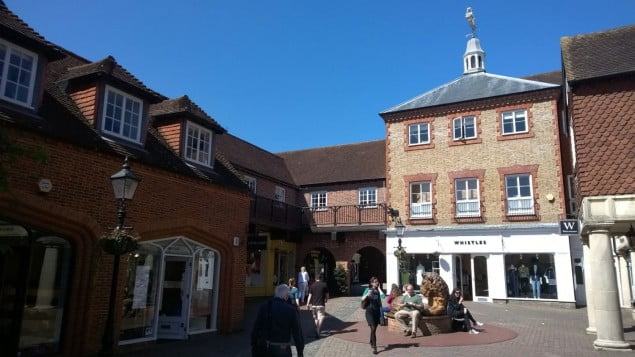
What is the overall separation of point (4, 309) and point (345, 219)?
1851 centimetres

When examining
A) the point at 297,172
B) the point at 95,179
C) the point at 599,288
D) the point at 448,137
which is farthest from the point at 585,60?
the point at 297,172

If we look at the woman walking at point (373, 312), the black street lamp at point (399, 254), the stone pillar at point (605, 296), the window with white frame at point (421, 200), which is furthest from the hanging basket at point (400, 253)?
the stone pillar at point (605, 296)

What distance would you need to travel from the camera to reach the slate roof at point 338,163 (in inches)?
1055

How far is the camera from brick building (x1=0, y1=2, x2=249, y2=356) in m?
8.49

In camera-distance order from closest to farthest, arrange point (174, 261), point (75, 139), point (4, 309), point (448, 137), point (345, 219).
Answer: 1. point (4, 309)
2. point (75, 139)
3. point (174, 261)
4. point (448, 137)
5. point (345, 219)

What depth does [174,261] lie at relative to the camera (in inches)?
479

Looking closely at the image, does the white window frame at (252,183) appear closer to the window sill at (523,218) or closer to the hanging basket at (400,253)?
the hanging basket at (400,253)

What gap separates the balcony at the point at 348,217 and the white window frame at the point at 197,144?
1194cm

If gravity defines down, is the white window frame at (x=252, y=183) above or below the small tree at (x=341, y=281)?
above

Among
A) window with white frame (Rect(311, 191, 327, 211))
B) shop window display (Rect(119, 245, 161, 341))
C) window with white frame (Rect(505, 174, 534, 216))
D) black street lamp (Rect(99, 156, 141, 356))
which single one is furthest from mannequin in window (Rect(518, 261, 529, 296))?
black street lamp (Rect(99, 156, 141, 356))

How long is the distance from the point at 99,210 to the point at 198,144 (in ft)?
15.1

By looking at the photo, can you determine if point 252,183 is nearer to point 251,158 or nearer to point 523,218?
point 251,158

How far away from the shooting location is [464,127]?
2272 centimetres

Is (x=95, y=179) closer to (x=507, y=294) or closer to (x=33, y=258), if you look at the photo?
(x=33, y=258)
